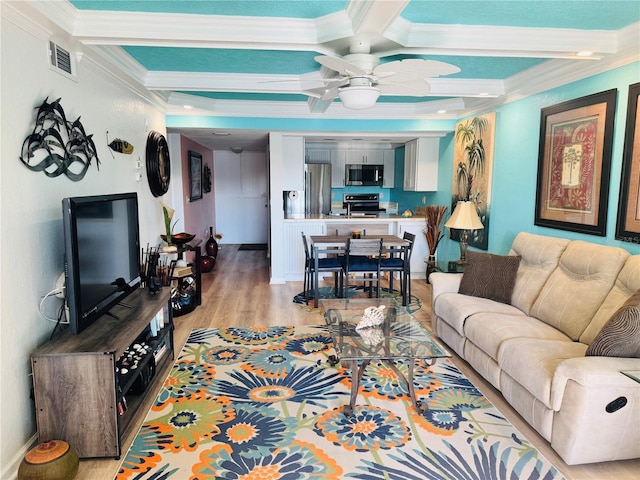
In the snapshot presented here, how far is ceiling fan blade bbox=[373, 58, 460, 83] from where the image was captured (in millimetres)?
2410

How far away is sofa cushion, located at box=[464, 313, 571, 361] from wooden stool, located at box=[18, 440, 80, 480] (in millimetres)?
2464

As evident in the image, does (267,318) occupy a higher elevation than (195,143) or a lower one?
lower

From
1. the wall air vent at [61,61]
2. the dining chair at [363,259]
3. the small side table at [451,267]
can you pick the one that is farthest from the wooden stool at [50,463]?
the small side table at [451,267]

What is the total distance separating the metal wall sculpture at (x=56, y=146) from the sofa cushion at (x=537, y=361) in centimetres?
292

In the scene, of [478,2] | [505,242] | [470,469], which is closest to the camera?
[470,469]

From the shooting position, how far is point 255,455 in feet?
7.29

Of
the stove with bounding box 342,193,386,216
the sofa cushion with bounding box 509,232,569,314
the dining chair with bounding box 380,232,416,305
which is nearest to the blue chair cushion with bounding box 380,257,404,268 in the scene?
the dining chair with bounding box 380,232,416,305

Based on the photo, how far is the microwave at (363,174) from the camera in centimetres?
768

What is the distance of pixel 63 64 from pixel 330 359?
8.98ft

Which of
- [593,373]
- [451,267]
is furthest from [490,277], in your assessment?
[593,373]

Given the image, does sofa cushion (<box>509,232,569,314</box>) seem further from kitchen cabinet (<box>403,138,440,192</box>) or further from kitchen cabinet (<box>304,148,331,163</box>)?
kitchen cabinet (<box>304,148,331,163</box>)

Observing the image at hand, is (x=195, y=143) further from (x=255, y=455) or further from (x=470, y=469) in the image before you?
(x=470, y=469)

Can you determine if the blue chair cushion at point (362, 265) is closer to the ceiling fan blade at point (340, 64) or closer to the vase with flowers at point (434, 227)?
the vase with flowers at point (434, 227)

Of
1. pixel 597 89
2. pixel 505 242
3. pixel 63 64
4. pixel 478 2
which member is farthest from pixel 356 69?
pixel 505 242
